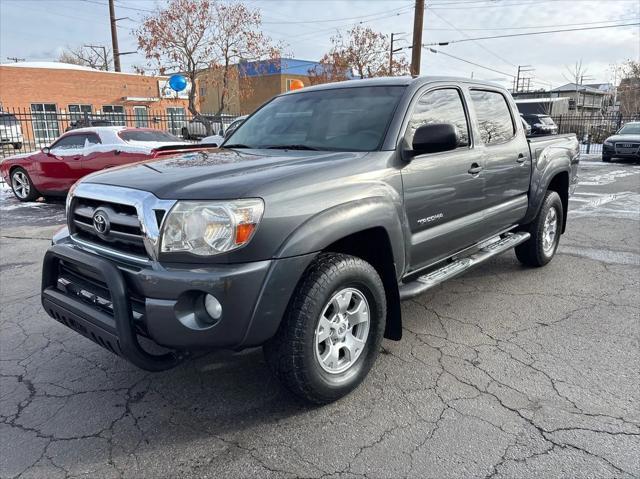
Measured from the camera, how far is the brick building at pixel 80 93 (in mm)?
33562

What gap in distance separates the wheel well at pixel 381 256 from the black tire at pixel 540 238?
2664 millimetres

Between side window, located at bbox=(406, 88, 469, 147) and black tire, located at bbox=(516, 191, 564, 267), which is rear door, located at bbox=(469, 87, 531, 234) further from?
black tire, located at bbox=(516, 191, 564, 267)

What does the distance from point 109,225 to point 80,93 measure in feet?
127

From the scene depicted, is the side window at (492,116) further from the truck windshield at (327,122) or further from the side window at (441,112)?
the truck windshield at (327,122)

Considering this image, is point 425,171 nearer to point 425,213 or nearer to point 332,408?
point 425,213

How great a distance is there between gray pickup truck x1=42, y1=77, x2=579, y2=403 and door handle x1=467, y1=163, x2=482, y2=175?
0.02 m

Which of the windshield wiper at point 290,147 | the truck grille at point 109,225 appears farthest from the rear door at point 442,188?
the truck grille at point 109,225

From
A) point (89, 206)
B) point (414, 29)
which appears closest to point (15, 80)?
point (414, 29)

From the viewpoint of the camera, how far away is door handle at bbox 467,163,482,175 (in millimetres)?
3866

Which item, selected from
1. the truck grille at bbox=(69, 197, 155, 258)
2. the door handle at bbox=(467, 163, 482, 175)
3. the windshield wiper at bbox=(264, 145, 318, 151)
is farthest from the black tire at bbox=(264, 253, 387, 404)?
the door handle at bbox=(467, 163, 482, 175)

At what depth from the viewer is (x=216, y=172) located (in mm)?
2750

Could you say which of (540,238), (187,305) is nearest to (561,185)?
(540,238)

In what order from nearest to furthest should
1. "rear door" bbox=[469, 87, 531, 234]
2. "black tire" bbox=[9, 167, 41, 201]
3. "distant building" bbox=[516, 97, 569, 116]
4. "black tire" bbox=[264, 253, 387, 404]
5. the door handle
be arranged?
"black tire" bbox=[264, 253, 387, 404] → the door handle → "rear door" bbox=[469, 87, 531, 234] → "black tire" bbox=[9, 167, 41, 201] → "distant building" bbox=[516, 97, 569, 116]

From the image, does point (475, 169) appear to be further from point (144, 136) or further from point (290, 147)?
point (144, 136)
